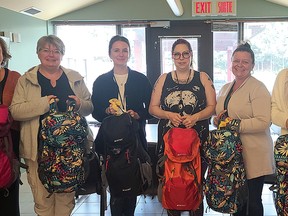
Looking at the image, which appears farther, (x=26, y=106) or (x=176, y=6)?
(x=176, y=6)

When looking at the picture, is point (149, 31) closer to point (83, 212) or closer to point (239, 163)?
point (83, 212)

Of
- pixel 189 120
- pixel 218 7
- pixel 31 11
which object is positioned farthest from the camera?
pixel 31 11

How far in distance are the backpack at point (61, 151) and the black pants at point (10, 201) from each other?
243mm

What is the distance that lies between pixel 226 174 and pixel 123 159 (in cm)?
64

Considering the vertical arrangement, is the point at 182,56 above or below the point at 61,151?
above

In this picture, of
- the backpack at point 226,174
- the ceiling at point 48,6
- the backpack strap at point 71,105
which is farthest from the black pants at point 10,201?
the ceiling at point 48,6

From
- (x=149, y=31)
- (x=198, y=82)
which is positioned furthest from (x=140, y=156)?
(x=149, y=31)

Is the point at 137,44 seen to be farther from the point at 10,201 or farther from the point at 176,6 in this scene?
the point at 10,201

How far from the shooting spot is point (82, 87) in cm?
238

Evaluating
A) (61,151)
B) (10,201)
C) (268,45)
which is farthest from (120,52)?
(268,45)

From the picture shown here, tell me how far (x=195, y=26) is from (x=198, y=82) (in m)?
3.93

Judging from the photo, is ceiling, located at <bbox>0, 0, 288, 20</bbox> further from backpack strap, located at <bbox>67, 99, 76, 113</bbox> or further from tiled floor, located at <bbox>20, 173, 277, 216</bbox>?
backpack strap, located at <bbox>67, 99, 76, 113</bbox>

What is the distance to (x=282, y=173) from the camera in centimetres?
191

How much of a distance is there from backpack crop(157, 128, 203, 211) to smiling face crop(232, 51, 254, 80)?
1.59 ft
